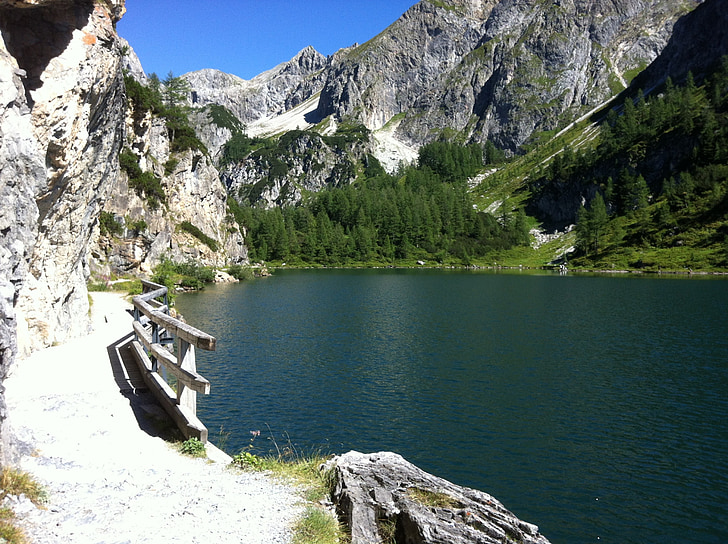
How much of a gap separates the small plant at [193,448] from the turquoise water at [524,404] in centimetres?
813

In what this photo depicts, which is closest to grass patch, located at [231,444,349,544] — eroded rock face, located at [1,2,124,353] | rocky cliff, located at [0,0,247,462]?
rocky cliff, located at [0,0,247,462]

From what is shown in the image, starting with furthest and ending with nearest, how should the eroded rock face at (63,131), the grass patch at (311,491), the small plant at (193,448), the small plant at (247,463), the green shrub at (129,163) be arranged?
1. the green shrub at (129,163)
2. the eroded rock face at (63,131)
3. the small plant at (193,448)
4. the small plant at (247,463)
5. the grass patch at (311,491)

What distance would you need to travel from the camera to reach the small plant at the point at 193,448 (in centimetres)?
960

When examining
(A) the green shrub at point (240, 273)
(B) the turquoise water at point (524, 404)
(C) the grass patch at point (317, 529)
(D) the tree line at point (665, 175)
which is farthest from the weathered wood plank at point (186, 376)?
(D) the tree line at point (665, 175)

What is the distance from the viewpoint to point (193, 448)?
9.63 metres

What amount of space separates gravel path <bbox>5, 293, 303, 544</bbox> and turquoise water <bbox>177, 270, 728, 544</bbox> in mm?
7413

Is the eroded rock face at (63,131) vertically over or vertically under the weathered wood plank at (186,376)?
over

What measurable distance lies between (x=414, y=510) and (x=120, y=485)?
4.95m

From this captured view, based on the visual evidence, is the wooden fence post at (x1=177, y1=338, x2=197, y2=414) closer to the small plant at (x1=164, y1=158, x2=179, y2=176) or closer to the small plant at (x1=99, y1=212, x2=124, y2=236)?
the small plant at (x1=99, y1=212, x2=124, y2=236)

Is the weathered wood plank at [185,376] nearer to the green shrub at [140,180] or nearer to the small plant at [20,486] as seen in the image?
the small plant at [20,486]

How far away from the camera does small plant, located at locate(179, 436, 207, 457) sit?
9.60 m

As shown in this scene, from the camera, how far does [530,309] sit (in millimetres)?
56406

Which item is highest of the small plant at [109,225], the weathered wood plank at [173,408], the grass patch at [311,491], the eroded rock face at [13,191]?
the small plant at [109,225]

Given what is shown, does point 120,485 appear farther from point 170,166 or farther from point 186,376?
point 170,166
